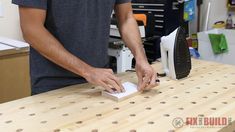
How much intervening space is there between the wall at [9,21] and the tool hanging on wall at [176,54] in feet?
4.57

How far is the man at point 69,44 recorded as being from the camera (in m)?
0.88

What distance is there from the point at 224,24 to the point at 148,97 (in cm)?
188

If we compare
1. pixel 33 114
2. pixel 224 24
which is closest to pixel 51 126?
pixel 33 114

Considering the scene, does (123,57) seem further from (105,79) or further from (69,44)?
(105,79)

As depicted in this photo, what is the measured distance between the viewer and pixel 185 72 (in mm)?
1080

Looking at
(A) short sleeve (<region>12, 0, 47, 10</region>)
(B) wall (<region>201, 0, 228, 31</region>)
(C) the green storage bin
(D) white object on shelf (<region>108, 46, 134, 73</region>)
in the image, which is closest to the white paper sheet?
(A) short sleeve (<region>12, 0, 47, 10</region>)

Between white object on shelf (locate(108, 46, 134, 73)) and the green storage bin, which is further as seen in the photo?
the green storage bin

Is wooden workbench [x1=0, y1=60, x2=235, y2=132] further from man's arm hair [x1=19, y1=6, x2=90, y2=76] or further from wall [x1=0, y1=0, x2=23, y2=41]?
wall [x1=0, y1=0, x2=23, y2=41]

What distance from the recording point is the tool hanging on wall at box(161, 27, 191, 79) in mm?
1055

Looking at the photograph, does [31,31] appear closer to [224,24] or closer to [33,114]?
[33,114]

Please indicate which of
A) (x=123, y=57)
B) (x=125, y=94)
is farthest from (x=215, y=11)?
(x=125, y=94)

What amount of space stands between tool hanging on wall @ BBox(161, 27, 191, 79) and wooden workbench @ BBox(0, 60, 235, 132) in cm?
5

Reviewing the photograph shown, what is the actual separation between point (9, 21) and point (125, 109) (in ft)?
5.18

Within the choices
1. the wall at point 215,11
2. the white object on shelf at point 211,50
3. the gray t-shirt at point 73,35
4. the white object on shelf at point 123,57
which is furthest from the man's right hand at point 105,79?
the wall at point 215,11
